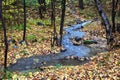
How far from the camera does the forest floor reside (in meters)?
10.6

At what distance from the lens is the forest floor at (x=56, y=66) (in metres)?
10.6

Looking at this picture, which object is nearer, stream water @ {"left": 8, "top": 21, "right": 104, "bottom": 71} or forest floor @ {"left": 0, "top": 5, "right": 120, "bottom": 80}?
forest floor @ {"left": 0, "top": 5, "right": 120, "bottom": 80}

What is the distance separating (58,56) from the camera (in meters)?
20.0

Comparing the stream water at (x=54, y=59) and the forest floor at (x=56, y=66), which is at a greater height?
the forest floor at (x=56, y=66)

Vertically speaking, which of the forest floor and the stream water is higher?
the forest floor

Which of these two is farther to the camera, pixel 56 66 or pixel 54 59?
pixel 54 59

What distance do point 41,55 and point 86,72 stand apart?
9779 millimetres

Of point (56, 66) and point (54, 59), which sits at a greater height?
point (56, 66)

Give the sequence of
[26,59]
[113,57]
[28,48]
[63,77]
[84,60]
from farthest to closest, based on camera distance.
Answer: [28,48], [26,59], [84,60], [113,57], [63,77]

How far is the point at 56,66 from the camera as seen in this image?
51.7 ft

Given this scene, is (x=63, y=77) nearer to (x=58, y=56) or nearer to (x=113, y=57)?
(x=113, y=57)

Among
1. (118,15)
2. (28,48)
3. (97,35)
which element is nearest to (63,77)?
(28,48)

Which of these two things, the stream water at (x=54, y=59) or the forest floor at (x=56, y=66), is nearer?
the forest floor at (x=56, y=66)

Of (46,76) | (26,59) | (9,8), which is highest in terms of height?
(9,8)
